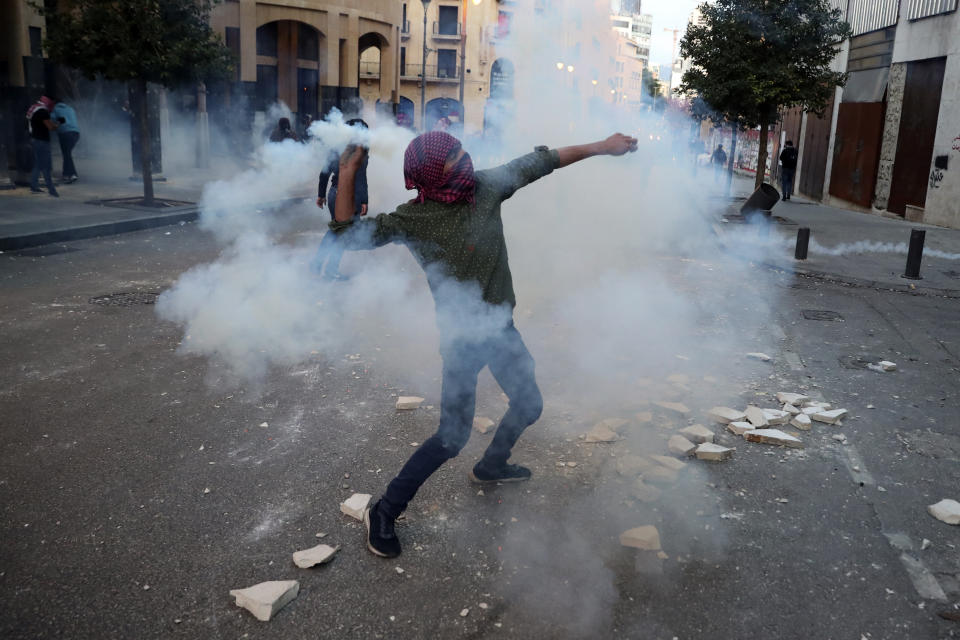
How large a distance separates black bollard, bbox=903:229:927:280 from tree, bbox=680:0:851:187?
17.4 feet

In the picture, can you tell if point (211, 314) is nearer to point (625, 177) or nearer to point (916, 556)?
point (916, 556)

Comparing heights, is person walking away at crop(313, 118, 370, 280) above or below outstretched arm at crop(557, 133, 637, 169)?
below

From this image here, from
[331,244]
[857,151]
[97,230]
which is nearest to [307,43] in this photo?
[857,151]

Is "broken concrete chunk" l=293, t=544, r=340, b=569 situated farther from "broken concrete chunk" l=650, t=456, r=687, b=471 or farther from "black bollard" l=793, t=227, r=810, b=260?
"black bollard" l=793, t=227, r=810, b=260

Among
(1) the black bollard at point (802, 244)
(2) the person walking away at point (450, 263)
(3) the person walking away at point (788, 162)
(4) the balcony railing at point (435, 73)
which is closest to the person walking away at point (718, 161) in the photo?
(3) the person walking away at point (788, 162)

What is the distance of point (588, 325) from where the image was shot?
23.4 feet

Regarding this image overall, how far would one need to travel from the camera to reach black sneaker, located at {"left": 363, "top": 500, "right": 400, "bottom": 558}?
326cm

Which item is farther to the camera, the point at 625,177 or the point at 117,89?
the point at 117,89

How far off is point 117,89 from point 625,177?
62.5 ft

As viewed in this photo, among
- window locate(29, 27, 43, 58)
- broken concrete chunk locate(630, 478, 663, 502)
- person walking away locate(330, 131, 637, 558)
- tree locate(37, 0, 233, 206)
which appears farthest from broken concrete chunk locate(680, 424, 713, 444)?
window locate(29, 27, 43, 58)

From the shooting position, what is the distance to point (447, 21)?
41344 mm

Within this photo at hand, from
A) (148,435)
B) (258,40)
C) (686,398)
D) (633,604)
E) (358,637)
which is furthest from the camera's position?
(258,40)

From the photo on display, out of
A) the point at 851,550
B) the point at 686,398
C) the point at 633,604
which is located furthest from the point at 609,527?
the point at 686,398

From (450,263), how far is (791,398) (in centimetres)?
307
